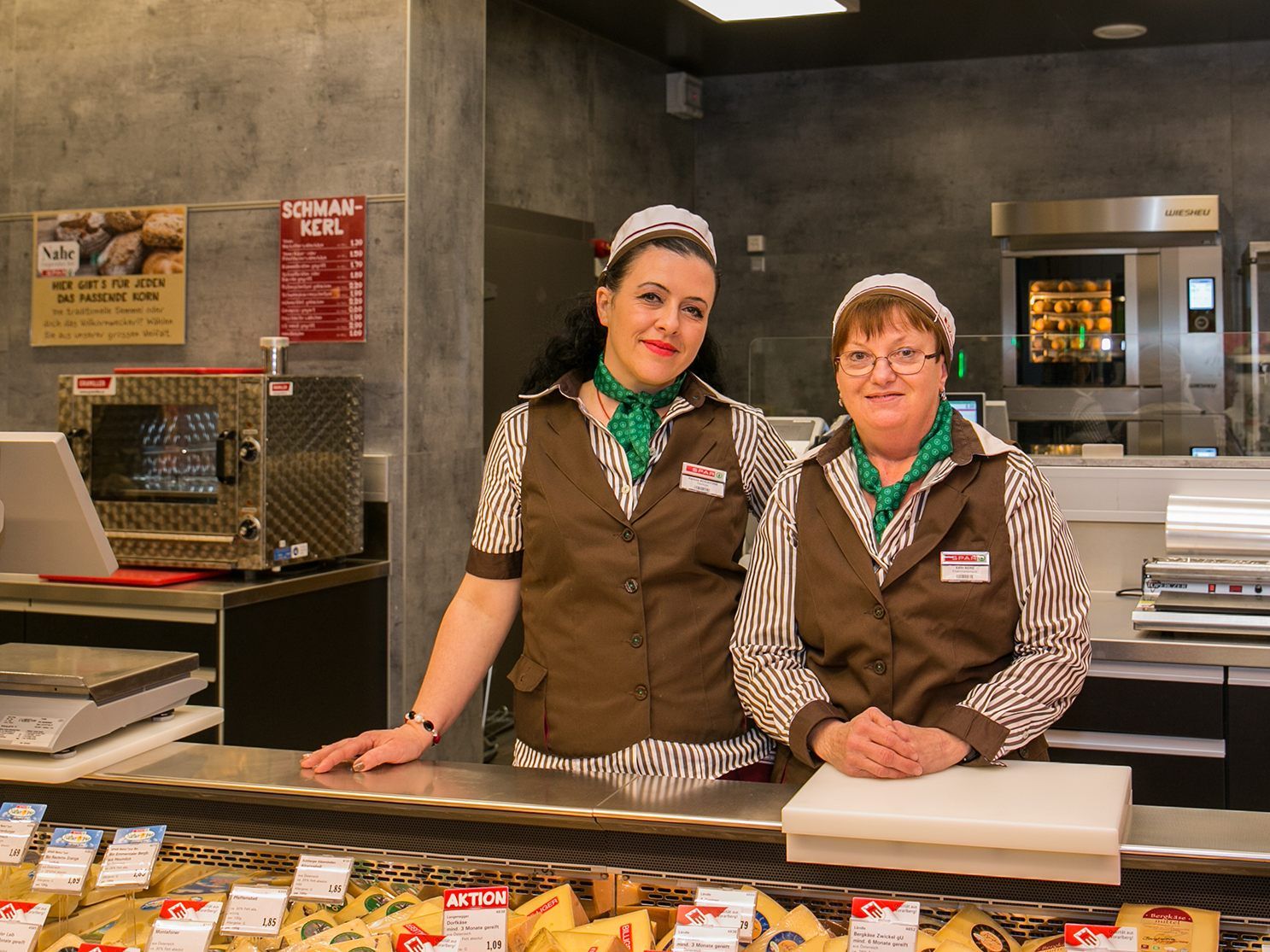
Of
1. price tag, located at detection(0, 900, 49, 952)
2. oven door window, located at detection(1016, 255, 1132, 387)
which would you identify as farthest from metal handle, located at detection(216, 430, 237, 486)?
oven door window, located at detection(1016, 255, 1132, 387)

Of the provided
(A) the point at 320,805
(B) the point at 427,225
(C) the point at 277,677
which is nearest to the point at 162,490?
(C) the point at 277,677

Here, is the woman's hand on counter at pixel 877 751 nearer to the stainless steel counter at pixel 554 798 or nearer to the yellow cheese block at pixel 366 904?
the stainless steel counter at pixel 554 798

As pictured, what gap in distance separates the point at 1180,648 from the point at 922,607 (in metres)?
1.44

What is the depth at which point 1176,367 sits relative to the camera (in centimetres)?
356

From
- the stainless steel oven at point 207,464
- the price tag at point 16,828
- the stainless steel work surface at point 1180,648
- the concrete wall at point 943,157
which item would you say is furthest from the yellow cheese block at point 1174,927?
the concrete wall at point 943,157

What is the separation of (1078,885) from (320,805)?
35.4 inches

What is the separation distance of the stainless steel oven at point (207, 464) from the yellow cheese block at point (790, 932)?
243 centimetres

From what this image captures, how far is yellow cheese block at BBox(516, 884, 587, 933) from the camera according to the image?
1.40 metres

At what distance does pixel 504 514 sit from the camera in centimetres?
207

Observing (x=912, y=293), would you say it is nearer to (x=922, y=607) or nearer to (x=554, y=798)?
(x=922, y=607)

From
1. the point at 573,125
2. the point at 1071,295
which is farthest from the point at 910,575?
the point at 573,125

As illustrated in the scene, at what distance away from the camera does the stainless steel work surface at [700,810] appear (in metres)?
1.41

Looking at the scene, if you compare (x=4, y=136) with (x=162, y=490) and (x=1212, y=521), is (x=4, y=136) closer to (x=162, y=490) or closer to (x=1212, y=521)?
(x=162, y=490)

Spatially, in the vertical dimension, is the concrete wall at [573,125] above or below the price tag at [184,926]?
above
